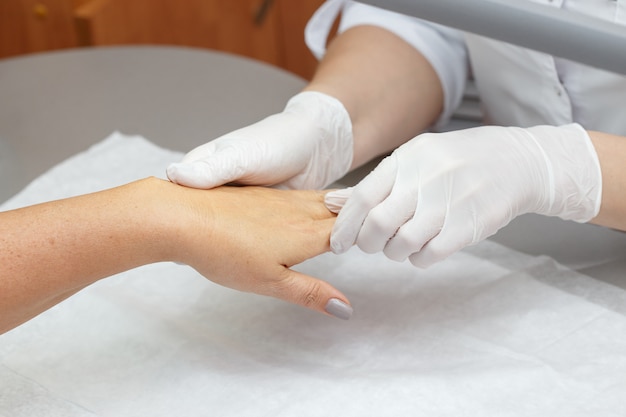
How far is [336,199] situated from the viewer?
102 centimetres

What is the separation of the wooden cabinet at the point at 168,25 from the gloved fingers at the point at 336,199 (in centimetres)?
125

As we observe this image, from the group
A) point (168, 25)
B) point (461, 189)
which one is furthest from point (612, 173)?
point (168, 25)

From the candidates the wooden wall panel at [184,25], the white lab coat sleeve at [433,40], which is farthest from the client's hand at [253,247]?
the wooden wall panel at [184,25]

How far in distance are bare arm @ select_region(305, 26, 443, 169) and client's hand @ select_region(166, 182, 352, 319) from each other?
0.89 ft

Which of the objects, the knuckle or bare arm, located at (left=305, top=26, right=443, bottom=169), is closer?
the knuckle

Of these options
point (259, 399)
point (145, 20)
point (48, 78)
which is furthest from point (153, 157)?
point (145, 20)

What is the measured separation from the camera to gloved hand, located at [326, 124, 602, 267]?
93cm

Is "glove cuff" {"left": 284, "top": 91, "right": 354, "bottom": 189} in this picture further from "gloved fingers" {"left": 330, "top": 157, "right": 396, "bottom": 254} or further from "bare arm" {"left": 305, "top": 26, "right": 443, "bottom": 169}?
"gloved fingers" {"left": 330, "top": 157, "right": 396, "bottom": 254}

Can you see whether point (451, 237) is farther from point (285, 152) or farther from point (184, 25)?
point (184, 25)

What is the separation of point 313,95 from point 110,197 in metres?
0.36

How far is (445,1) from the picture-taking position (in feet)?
2.41

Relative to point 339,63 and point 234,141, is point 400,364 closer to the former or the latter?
point 234,141

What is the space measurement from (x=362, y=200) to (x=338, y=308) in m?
0.13

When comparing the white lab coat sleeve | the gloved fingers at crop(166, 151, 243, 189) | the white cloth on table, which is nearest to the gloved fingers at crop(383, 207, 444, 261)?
the white cloth on table
